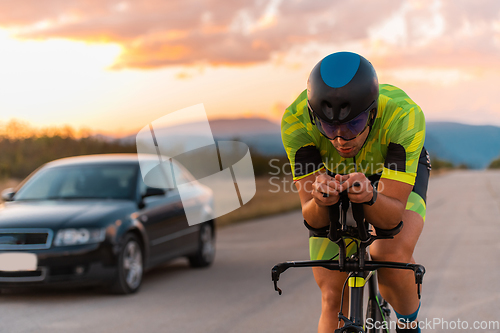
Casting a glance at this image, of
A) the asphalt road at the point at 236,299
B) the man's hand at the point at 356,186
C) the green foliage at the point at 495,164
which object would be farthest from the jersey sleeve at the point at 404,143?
the green foliage at the point at 495,164

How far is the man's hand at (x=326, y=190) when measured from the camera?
2.46m

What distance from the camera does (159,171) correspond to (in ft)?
28.8

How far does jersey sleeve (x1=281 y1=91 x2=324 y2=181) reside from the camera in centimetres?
328

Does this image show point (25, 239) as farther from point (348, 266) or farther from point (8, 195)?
point (348, 266)

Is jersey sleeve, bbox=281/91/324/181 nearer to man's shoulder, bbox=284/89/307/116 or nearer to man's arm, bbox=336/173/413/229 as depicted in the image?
man's shoulder, bbox=284/89/307/116

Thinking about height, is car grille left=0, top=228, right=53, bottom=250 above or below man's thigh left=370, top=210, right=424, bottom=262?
below

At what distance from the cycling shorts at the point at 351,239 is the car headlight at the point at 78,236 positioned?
4014mm

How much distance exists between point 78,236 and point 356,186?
200 inches

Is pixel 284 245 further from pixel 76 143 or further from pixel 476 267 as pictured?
pixel 76 143

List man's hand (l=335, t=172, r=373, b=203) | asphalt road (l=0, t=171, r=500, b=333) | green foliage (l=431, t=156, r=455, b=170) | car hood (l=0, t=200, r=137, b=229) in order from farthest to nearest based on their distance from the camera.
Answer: green foliage (l=431, t=156, r=455, b=170)
car hood (l=0, t=200, r=137, b=229)
asphalt road (l=0, t=171, r=500, b=333)
man's hand (l=335, t=172, r=373, b=203)

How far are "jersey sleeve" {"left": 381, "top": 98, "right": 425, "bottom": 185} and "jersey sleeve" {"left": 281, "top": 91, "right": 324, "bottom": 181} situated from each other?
38 centimetres

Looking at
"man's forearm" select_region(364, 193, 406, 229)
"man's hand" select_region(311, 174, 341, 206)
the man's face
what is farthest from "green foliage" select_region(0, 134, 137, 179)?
"man's hand" select_region(311, 174, 341, 206)

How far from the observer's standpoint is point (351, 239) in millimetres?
3342

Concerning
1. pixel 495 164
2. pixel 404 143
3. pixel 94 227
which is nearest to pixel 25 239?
pixel 94 227
